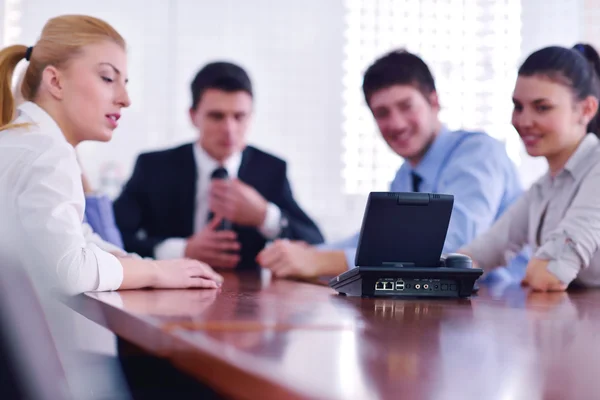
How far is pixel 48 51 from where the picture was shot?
62.8 inches

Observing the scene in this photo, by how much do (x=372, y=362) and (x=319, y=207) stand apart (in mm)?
4390

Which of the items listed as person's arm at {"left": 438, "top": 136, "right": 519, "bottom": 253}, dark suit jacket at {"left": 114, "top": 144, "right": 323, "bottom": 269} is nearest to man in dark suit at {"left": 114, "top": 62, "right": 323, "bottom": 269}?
dark suit jacket at {"left": 114, "top": 144, "right": 323, "bottom": 269}

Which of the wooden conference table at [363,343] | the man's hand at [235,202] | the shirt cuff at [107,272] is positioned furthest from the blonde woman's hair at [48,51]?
the man's hand at [235,202]

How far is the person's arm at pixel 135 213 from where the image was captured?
2.98 m

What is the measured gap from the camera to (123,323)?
3.25ft

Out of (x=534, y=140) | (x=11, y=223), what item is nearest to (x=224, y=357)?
(x=11, y=223)

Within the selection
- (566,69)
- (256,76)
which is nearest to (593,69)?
(566,69)

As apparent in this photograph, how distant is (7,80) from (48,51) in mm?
170

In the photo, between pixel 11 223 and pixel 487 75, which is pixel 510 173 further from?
pixel 487 75

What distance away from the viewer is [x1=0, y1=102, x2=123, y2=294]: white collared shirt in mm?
1254

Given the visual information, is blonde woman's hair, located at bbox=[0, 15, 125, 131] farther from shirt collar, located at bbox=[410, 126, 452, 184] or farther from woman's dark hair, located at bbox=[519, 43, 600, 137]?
shirt collar, located at bbox=[410, 126, 452, 184]

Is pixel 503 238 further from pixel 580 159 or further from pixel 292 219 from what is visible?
pixel 292 219

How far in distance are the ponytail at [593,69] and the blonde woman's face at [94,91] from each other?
1.38m

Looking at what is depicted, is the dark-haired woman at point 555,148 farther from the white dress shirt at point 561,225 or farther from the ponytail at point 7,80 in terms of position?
the ponytail at point 7,80
